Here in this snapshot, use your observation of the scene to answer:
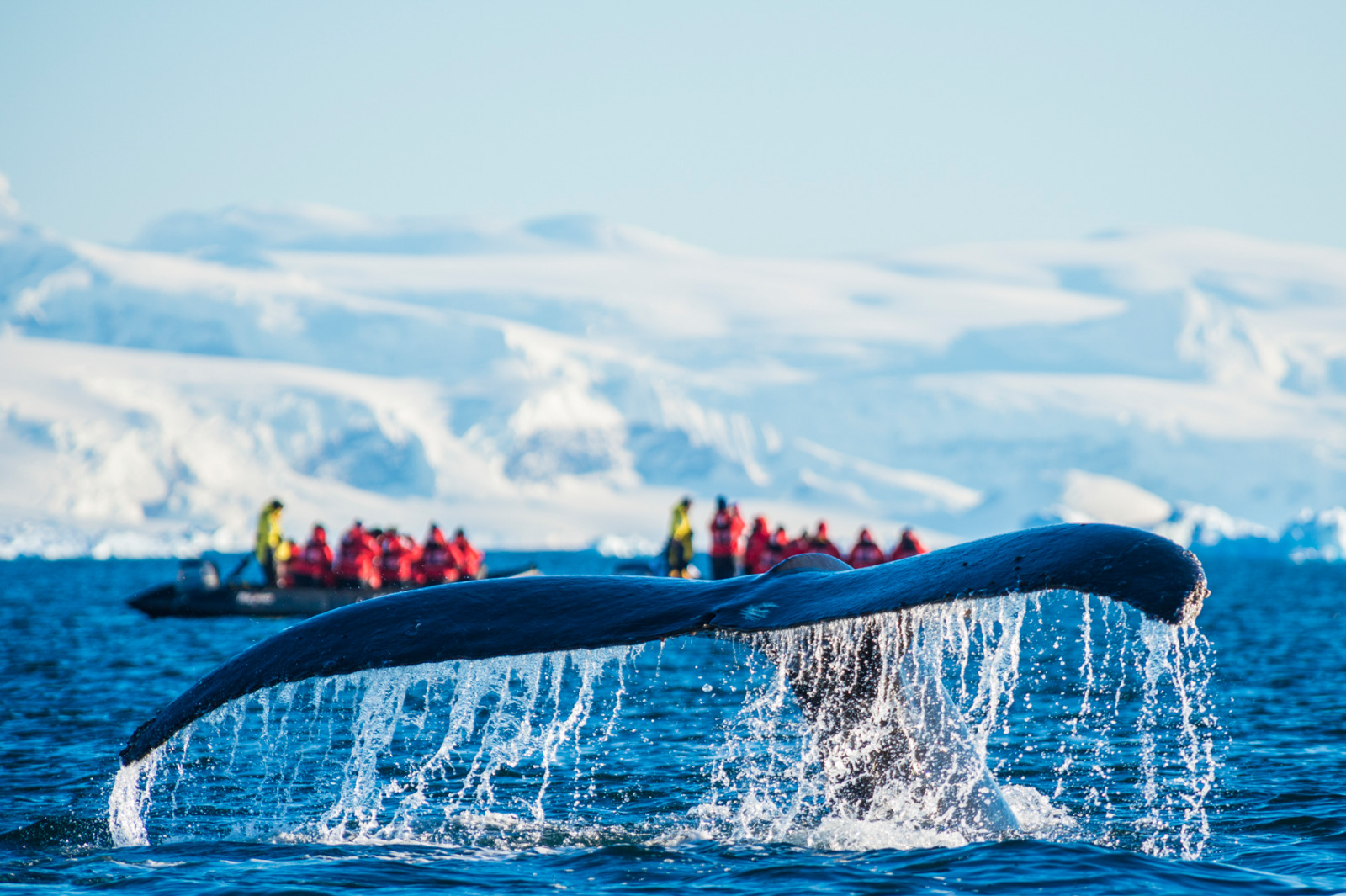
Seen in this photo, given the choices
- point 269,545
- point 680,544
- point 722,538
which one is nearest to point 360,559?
point 269,545

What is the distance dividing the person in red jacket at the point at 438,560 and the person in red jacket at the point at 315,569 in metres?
1.54

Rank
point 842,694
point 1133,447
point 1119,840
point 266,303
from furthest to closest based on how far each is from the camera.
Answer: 1. point 266,303
2. point 1133,447
3. point 1119,840
4. point 842,694

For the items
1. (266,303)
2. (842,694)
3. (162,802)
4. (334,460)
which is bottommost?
(162,802)

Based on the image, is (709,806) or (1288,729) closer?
(709,806)

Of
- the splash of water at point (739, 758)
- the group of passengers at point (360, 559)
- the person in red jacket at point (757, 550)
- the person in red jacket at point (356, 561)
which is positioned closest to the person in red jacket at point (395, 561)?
A: the group of passengers at point (360, 559)

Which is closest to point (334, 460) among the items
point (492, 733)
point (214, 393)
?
point (214, 393)

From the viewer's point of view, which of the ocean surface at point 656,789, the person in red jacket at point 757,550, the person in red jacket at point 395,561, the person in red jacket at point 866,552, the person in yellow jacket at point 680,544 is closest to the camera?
the ocean surface at point 656,789

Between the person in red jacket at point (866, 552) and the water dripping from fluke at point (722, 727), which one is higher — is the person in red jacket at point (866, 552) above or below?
above

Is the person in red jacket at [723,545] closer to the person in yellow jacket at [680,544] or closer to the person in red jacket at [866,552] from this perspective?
the person in yellow jacket at [680,544]

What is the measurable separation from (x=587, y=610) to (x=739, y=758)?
5.11 meters

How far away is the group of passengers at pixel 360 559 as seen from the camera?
24469 millimetres

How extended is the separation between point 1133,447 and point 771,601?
149 m

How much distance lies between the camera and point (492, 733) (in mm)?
10984

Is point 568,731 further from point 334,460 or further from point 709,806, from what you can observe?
point 334,460
